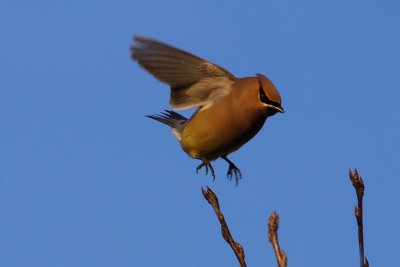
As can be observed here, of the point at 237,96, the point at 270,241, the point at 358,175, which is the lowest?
the point at 270,241

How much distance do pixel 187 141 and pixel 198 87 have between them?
0.45 metres

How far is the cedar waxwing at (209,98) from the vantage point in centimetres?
557

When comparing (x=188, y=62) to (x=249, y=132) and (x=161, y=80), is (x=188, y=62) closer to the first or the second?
(x=161, y=80)

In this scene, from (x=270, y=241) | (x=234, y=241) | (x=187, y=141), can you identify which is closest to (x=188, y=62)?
(x=187, y=141)

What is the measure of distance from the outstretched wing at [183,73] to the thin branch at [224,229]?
6.84ft

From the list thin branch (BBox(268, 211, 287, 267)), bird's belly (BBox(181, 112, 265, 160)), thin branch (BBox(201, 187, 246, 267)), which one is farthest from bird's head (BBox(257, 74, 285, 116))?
thin branch (BBox(268, 211, 287, 267))

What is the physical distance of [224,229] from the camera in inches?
126

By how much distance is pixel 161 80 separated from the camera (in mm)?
5848

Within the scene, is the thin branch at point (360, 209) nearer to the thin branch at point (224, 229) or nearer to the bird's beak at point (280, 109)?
the thin branch at point (224, 229)

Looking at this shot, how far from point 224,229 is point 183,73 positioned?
2.83m

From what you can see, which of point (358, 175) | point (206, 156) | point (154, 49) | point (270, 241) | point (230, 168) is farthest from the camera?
point (230, 168)

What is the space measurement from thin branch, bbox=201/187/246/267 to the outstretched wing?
209cm

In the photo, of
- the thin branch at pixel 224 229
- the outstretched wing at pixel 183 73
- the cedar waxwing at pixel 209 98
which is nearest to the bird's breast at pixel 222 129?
the cedar waxwing at pixel 209 98

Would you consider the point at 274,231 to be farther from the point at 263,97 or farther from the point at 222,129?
the point at 222,129
